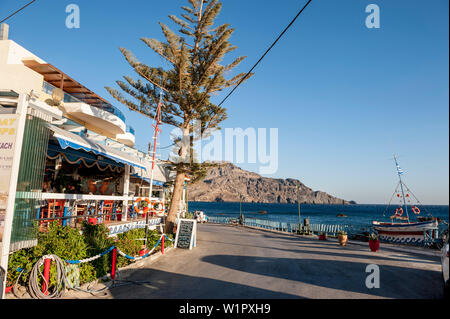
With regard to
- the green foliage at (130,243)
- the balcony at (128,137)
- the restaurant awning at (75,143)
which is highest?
the balcony at (128,137)

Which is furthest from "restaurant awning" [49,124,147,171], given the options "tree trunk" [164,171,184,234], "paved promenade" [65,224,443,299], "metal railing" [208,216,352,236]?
"metal railing" [208,216,352,236]

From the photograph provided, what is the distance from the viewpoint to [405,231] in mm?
22688

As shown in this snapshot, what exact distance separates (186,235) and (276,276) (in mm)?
5874

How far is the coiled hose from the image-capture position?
210 inches

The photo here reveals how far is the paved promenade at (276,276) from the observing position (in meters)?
6.10

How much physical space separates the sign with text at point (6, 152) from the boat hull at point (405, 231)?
25.6 meters

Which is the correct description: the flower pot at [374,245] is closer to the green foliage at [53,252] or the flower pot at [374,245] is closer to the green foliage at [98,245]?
the green foliage at [98,245]

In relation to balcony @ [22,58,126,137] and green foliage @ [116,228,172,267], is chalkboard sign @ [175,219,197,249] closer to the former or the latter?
green foliage @ [116,228,172,267]

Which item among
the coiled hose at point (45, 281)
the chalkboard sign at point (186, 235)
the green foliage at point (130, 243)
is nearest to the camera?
the coiled hose at point (45, 281)

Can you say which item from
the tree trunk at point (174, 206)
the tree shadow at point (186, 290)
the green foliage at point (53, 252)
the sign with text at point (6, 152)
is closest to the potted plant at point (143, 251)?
the tree shadow at point (186, 290)

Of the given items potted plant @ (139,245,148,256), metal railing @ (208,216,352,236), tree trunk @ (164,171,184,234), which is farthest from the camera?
metal railing @ (208,216,352,236)

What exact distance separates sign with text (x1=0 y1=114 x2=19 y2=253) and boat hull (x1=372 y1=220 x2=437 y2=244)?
25.6 metres

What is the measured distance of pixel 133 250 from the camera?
30.4ft
